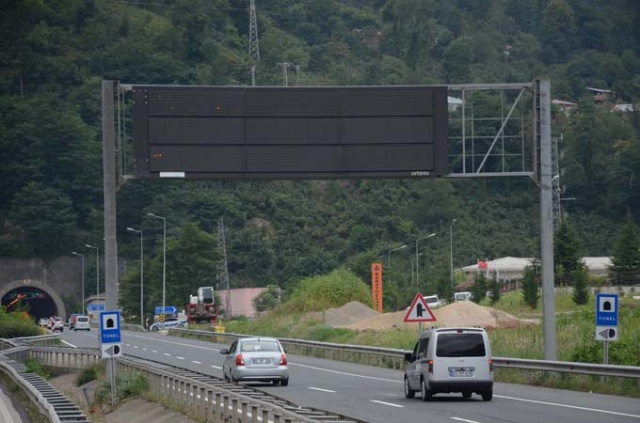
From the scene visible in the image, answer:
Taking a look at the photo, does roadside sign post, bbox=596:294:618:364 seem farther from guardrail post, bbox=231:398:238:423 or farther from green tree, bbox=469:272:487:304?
green tree, bbox=469:272:487:304

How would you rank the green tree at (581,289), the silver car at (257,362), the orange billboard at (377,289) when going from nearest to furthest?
the silver car at (257,362)
the green tree at (581,289)
the orange billboard at (377,289)

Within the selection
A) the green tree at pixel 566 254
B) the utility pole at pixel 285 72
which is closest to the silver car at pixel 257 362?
the green tree at pixel 566 254

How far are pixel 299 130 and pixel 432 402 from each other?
34.1ft

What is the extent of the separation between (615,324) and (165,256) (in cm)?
8780

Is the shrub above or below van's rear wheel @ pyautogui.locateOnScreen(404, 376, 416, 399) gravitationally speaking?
below

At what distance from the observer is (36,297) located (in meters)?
142

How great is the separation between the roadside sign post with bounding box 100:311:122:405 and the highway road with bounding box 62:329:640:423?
13.7 ft

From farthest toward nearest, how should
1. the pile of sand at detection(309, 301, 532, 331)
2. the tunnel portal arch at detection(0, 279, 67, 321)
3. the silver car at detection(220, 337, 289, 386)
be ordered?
the tunnel portal arch at detection(0, 279, 67, 321)
the pile of sand at detection(309, 301, 532, 331)
the silver car at detection(220, 337, 289, 386)

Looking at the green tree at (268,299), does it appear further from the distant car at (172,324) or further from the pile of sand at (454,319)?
the pile of sand at (454,319)

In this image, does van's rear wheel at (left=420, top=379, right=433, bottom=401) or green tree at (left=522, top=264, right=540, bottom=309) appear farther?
green tree at (left=522, top=264, right=540, bottom=309)

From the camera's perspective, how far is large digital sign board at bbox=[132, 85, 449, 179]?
3988 cm

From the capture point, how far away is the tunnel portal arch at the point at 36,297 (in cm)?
13712

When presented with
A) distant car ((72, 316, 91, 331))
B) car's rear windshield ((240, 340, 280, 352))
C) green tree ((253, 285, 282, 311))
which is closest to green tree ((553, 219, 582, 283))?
green tree ((253, 285, 282, 311))

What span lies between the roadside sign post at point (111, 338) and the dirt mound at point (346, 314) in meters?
42.8
